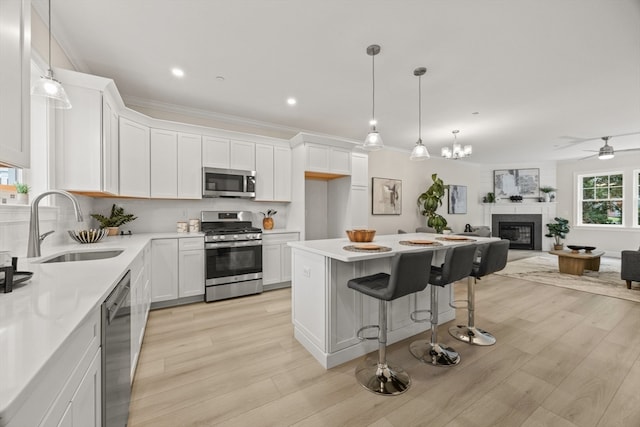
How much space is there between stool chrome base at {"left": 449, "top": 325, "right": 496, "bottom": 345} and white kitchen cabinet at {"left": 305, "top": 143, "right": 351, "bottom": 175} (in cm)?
292

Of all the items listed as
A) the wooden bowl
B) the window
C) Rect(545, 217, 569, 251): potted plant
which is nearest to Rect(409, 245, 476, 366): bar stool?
the wooden bowl

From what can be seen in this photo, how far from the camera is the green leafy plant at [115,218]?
3.20m

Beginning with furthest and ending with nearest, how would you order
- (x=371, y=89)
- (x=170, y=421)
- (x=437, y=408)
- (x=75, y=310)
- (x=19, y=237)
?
1. (x=371, y=89)
2. (x=19, y=237)
3. (x=437, y=408)
4. (x=170, y=421)
5. (x=75, y=310)

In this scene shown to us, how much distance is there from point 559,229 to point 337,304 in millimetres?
8864

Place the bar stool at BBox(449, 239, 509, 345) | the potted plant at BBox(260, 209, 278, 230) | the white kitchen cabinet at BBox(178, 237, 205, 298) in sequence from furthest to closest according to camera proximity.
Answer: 1. the potted plant at BBox(260, 209, 278, 230)
2. the white kitchen cabinet at BBox(178, 237, 205, 298)
3. the bar stool at BBox(449, 239, 509, 345)

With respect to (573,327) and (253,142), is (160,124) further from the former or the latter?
(573,327)

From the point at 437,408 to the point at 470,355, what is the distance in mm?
822

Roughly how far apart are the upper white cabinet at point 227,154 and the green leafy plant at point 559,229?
347 inches

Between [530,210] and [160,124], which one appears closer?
[160,124]

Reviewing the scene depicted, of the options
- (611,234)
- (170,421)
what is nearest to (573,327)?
(170,421)

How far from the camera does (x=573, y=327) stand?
2.85 meters

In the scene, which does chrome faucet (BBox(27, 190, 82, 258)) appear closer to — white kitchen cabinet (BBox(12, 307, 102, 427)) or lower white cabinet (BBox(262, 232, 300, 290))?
white kitchen cabinet (BBox(12, 307, 102, 427))

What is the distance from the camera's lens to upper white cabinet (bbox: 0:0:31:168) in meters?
1.07

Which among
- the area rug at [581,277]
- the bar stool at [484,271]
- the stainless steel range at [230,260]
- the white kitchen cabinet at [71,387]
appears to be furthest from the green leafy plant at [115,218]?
the area rug at [581,277]
